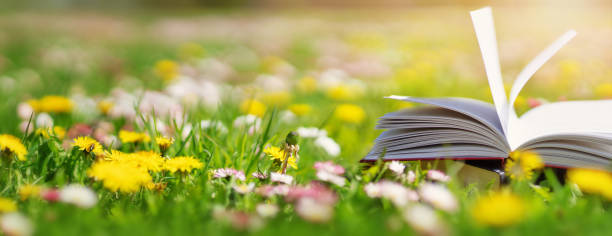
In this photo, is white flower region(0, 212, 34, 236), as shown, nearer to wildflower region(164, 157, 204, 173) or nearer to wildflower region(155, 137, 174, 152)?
wildflower region(164, 157, 204, 173)

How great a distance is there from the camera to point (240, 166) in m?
1.43

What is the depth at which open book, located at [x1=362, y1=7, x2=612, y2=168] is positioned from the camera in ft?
4.12

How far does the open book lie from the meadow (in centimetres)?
5

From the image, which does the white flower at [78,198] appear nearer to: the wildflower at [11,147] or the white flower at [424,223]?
the wildflower at [11,147]

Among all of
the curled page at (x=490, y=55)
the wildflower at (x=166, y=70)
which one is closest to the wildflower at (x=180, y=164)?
the curled page at (x=490, y=55)

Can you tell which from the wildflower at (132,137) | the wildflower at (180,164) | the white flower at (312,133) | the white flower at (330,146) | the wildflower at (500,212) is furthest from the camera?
the white flower at (312,133)

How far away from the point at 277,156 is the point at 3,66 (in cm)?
338

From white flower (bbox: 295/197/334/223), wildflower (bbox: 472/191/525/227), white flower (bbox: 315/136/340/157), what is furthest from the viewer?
white flower (bbox: 315/136/340/157)

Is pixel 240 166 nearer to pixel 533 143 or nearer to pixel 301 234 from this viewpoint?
pixel 301 234

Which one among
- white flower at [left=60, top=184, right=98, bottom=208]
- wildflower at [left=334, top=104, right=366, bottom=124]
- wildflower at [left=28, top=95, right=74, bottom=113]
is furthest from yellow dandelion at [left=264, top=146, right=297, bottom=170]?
wildflower at [left=28, top=95, right=74, bottom=113]

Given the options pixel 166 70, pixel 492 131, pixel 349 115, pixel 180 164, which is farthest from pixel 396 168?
pixel 166 70

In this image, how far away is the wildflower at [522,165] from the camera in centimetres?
116

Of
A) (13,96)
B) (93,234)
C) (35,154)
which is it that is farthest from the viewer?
(13,96)

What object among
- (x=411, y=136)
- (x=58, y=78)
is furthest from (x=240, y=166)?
(x=58, y=78)
